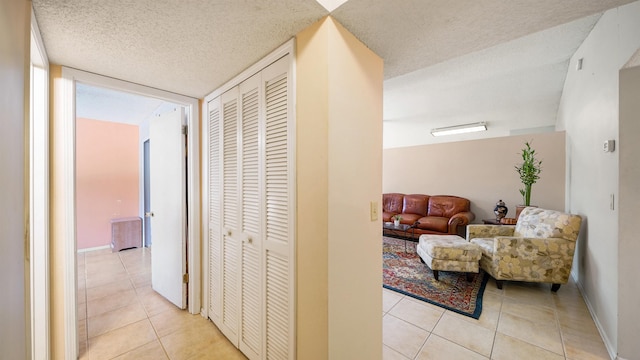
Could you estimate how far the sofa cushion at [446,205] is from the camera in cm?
463

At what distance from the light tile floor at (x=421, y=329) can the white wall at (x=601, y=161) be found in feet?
0.81

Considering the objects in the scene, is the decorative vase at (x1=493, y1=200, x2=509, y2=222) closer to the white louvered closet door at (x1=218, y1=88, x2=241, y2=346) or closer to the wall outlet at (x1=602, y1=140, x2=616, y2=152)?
the wall outlet at (x1=602, y1=140, x2=616, y2=152)

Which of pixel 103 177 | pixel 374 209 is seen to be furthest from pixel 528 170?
pixel 103 177

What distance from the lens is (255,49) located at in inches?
56.9

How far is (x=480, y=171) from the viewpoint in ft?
15.4

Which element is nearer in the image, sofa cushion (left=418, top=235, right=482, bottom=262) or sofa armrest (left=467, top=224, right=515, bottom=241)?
sofa cushion (left=418, top=235, right=482, bottom=262)

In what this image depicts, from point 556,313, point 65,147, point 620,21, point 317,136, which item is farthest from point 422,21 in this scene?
point 556,313

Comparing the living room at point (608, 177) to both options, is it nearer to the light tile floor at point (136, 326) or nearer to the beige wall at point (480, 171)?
the light tile floor at point (136, 326)

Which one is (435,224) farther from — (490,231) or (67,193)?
(67,193)

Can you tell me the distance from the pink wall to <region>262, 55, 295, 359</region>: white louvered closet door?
14.4ft

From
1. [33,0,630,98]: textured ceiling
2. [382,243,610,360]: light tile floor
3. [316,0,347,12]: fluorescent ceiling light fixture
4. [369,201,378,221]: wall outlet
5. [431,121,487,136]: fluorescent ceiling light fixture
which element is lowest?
[382,243,610,360]: light tile floor

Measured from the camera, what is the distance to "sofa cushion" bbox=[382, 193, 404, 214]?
5.38 metres

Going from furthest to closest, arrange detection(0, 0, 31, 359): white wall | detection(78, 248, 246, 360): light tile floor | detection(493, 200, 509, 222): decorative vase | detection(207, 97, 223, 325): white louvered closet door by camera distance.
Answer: detection(493, 200, 509, 222): decorative vase, detection(207, 97, 223, 325): white louvered closet door, detection(78, 248, 246, 360): light tile floor, detection(0, 0, 31, 359): white wall

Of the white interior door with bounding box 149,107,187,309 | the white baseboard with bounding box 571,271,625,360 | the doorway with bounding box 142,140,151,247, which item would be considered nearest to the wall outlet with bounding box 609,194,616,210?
the white baseboard with bounding box 571,271,625,360
